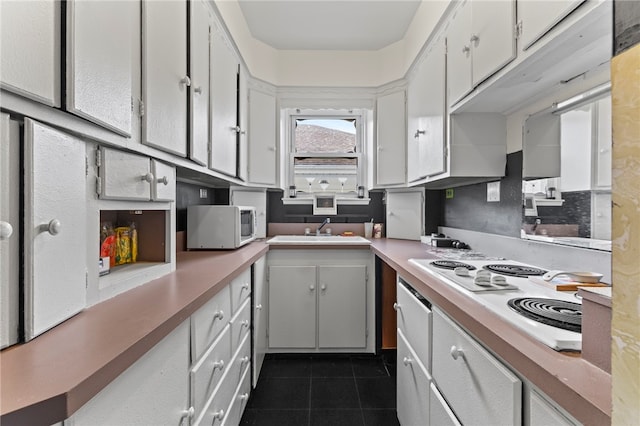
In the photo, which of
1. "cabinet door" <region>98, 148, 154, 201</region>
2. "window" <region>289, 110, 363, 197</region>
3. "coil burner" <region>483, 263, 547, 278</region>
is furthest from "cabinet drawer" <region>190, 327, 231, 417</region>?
"window" <region>289, 110, 363, 197</region>

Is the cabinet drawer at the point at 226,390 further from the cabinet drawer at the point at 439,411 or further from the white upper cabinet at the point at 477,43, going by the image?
the white upper cabinet at the point at 477,43

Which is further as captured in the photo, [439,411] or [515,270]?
[515,270]

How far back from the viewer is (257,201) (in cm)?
276

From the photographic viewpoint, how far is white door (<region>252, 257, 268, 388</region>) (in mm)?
1881

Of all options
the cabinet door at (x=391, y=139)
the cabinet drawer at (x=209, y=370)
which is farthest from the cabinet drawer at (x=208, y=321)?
the cabinet door at (x=391, y=139)

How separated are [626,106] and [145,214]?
5.03 ft

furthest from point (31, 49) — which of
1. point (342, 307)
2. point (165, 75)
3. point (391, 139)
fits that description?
point (391, 139)

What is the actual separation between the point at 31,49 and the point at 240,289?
1188 mm

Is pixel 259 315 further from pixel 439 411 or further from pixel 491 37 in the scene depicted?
pixel 491 37

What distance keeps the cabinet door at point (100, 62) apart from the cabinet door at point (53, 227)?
10cm

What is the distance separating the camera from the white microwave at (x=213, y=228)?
1.94 metres

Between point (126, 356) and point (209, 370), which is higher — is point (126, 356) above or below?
above

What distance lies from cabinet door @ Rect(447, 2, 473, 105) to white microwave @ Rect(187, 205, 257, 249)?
5.01ft

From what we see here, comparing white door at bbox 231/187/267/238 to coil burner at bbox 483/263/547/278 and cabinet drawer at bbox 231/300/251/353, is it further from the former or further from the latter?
coil burner at bbox 483/263/547/278
